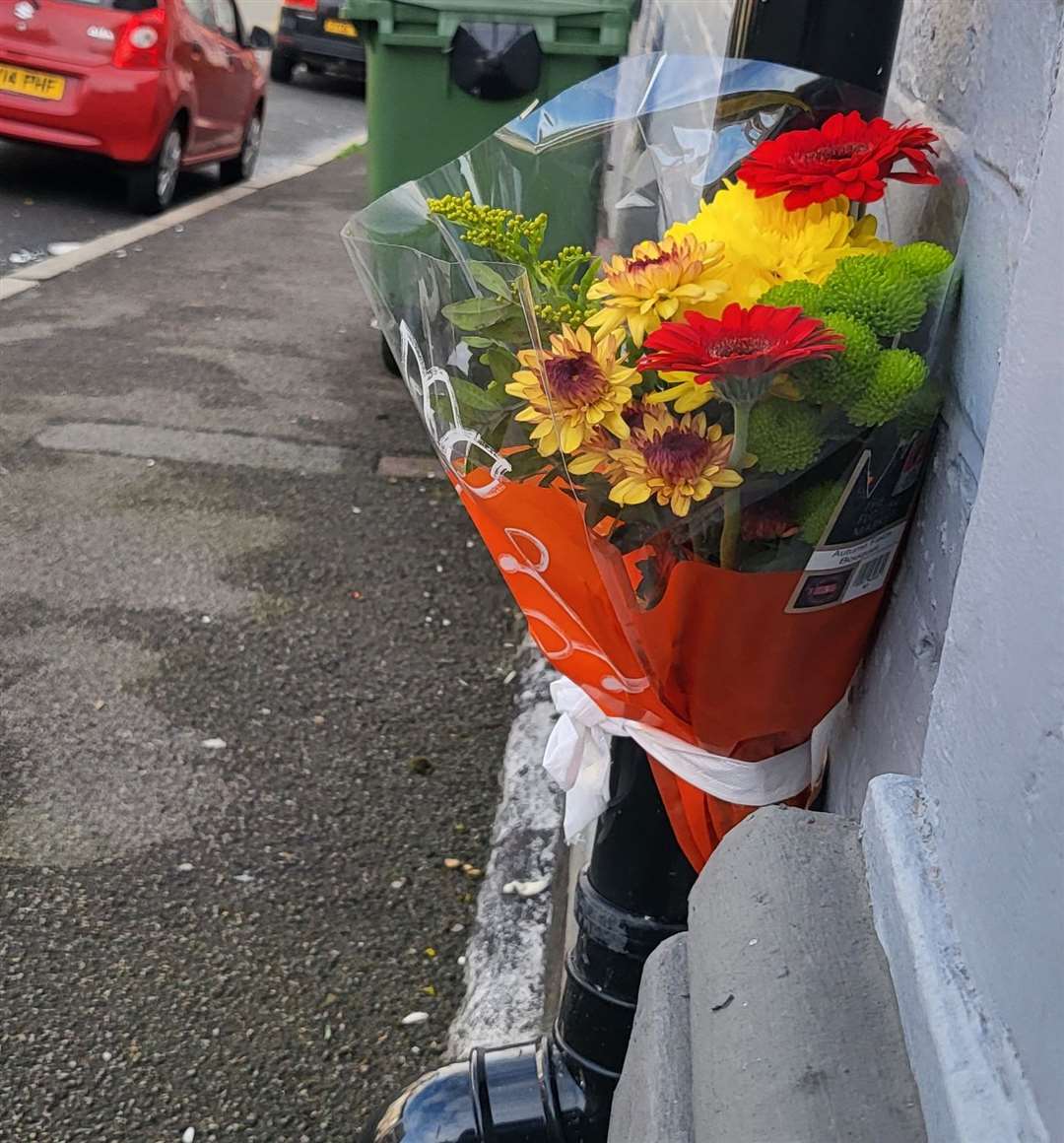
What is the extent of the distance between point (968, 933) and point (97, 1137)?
1.79m

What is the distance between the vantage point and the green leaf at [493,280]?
1.50m

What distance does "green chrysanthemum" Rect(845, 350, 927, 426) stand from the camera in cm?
137

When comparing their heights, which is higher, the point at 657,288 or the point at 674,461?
the point at 657,288

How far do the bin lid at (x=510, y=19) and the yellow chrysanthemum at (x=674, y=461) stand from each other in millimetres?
4037

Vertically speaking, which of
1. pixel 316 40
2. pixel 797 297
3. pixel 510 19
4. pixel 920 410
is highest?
pixel 797 297

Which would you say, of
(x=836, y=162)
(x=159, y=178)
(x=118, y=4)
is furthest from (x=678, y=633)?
(x=159, y=178)

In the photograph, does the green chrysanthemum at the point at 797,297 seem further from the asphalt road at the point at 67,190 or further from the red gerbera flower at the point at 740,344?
the asphalt road at the point at 67,190

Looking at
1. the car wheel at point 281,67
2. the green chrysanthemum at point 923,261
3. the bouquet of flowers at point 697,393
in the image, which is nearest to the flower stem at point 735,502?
the bouquet of flowers at point 697,393

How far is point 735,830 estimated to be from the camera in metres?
1.35

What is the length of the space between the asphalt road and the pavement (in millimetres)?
3006

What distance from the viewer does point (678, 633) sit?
59.4 inches

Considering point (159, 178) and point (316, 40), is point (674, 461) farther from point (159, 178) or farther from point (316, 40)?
point (316, 40)

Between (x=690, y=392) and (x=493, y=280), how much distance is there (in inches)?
10.7

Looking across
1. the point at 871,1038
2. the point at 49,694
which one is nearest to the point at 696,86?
the point at 871,1038
